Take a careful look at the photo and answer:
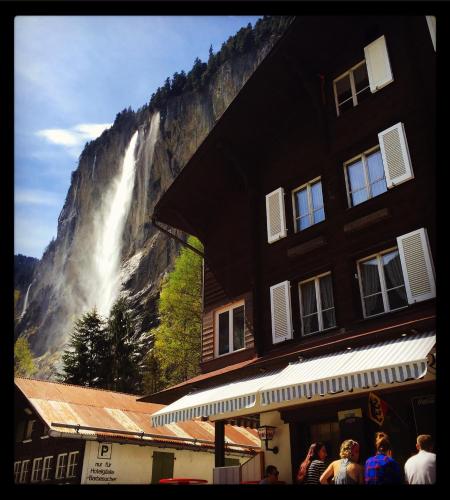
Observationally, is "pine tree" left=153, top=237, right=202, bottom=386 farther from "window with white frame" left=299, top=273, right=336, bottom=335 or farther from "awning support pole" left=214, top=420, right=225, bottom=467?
"window with white frame" left=299, top=273, right=336, bottom=335

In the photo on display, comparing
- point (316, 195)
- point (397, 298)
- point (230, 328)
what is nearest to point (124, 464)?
point (230, 328)

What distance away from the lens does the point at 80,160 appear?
87.6 m

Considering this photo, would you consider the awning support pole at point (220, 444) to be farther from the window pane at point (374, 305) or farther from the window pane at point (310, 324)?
the window pane at point (374, 305)

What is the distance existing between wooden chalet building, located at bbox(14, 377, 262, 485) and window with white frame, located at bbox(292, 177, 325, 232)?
7.25 meters

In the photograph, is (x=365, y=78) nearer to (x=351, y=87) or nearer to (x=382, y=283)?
(x=351, y=87)

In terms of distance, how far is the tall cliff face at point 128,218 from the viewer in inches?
2147

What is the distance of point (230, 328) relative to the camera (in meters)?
14.1

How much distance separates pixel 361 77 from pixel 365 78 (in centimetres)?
15

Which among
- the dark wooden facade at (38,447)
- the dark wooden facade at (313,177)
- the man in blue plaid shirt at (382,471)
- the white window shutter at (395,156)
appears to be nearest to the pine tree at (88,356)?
the dark wooden facade at (38,447)

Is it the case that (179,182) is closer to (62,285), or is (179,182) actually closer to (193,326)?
(193,326)

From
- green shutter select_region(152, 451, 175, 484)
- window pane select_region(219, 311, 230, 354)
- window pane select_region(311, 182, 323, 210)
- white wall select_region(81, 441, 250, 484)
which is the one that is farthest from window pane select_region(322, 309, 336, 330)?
green shutter select_region(152, 451, 175, 484)

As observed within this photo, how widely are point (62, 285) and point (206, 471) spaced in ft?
221

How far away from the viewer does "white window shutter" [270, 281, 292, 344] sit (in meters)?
11.9

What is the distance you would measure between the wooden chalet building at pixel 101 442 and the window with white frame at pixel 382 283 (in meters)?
6.77
